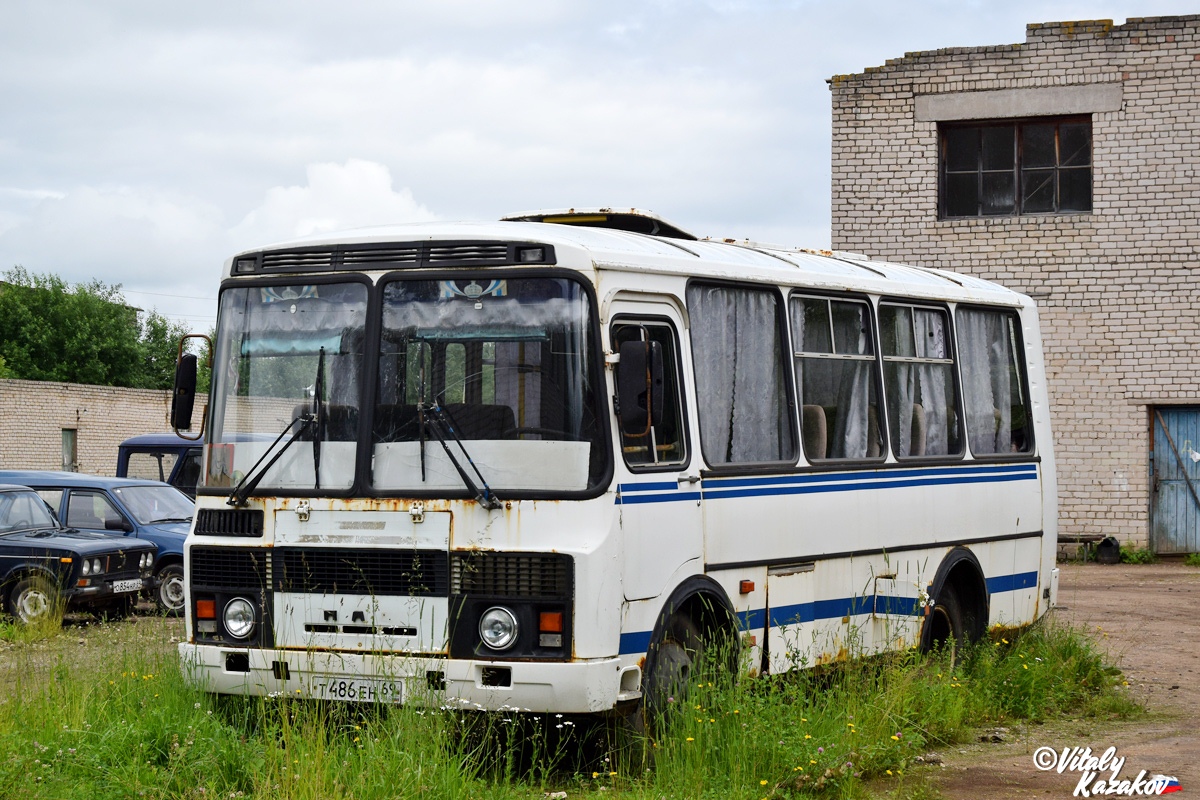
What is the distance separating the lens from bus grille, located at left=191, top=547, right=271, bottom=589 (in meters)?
8.00

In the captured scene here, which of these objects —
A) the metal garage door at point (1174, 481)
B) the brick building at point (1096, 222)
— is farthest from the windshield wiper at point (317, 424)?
the metal garage door at point (1174, 481)

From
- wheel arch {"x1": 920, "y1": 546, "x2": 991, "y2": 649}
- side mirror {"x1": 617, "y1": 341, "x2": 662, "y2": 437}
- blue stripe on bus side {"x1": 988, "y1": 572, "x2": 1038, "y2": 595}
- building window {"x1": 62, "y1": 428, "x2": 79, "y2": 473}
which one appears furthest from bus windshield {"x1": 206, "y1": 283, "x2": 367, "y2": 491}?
building window {"x1": 62, "y1": 428, "x2": 79, "y2": 473}

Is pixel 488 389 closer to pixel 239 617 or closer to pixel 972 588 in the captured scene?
pixel 239 617

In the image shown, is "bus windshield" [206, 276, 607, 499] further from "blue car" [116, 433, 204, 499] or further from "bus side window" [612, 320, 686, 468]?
"blue car" [116, 433, 204, 499]

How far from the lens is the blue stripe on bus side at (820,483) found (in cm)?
795

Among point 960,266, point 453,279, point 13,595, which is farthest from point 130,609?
point 960,266

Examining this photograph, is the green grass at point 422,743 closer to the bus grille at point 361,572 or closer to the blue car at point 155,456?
the bus grille at point 361,572

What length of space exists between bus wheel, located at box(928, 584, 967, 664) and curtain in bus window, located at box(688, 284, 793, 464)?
248 centimetres

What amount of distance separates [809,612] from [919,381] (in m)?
2.35

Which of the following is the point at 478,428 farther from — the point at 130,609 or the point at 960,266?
the point at 960,266

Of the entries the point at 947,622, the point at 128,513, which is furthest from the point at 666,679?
the point at 128,513

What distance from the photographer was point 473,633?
24.6ft

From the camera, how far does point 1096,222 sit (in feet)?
77.5

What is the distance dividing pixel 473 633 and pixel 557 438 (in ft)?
3.30
